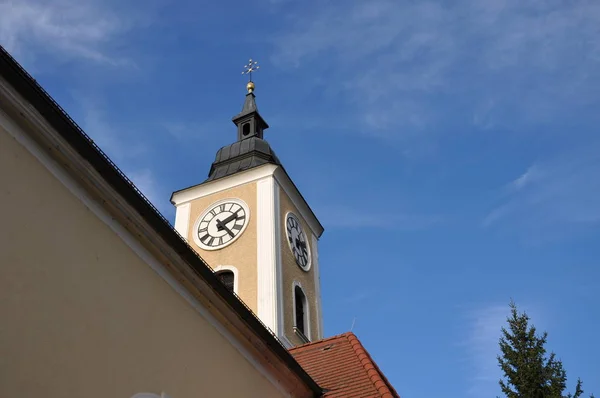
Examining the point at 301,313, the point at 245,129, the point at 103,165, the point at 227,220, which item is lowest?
the point at 103,165

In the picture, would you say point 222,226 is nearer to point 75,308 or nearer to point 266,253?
point 266,253

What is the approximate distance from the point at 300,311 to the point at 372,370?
12.0 m

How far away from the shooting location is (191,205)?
77.8 ft

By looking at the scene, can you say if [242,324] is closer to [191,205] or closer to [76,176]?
[76,176]

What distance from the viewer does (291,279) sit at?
2142 centimetres

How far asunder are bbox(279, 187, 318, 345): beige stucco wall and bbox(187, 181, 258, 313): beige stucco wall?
927mm

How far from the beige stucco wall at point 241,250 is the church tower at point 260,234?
30mm

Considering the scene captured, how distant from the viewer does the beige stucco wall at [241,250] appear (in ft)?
66.6

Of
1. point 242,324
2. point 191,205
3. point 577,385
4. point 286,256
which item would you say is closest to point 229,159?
point 191,205

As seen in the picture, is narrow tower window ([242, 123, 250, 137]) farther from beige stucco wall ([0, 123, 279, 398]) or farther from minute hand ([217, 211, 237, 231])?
beige stucco wall ([0, 123, 279, 398])

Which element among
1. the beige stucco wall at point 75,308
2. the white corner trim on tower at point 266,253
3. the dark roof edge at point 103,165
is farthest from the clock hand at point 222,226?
the beige stucco wall at point 75,308

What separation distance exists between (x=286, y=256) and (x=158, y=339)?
14935mm

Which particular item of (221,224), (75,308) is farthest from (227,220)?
(75,308)

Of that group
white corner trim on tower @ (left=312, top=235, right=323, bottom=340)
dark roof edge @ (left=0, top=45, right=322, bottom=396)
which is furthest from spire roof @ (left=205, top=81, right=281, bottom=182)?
dark roof edge @ (left=0, top=45, right=322, bottom=396)
